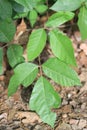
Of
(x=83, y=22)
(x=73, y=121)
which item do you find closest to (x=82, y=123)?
(x=73, y=121)

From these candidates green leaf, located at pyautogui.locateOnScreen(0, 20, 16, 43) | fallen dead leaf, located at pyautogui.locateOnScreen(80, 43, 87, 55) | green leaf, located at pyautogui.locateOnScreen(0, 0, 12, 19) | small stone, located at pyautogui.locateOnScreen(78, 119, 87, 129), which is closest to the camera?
green leaf, located at pyautogui.locateOnScreen(0, 0, 12, 19)

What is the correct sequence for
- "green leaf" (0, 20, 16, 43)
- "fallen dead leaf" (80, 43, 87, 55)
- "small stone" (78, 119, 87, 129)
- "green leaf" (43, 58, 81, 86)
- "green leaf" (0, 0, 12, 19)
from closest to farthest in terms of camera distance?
1. "green leaf" (0, 0, 12, 19)
2. "green leaf" (43, 58, 81, 86)
3. "green leaf" (0, 20, 16, 43)
4. "small stone" (78, 119, 87, 129)
5. "fallen dead leaf" (80, 43, 87, 55)

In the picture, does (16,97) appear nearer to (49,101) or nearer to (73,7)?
(49,101)

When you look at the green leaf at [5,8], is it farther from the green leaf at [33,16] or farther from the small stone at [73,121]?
the small stone at [73,121]

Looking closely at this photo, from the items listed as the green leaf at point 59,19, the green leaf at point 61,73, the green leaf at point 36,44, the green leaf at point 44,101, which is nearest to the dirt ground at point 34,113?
the green leaf at point 44,101

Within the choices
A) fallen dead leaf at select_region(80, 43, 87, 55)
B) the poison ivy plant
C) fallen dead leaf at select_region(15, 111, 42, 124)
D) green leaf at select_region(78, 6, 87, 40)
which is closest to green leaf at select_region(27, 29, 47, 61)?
the poison ivy plant

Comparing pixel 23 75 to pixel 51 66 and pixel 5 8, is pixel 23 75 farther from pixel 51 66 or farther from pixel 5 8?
pixel 5 8

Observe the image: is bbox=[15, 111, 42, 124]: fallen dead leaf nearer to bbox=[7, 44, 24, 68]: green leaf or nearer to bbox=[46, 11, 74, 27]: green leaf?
bbox=[7, 44, 24, 68]: green leaf
